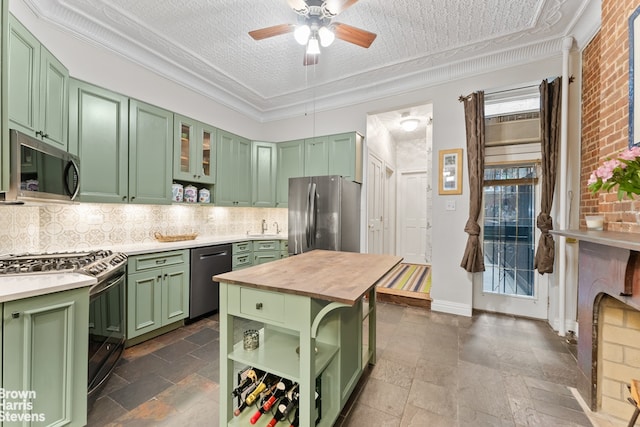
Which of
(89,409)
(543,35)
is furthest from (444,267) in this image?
(89,409)

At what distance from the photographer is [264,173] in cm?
428

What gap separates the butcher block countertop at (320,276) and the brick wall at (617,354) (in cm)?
135

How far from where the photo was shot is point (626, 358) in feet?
5.24

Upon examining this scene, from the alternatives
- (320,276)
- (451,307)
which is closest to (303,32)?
(320,276)

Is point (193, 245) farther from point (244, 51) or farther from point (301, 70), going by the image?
point (301, 70)

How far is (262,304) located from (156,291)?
1.81m

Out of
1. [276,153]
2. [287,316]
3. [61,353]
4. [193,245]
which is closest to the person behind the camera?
[287,316]

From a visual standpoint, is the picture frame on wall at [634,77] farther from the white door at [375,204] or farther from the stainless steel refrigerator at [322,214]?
the white door at [375,204]

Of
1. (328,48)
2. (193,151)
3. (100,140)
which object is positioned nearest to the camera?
(100,140)

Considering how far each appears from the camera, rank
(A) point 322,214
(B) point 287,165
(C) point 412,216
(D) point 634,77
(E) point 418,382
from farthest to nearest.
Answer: (C) point 412,216 < (B) point 287,165 < (A) point 322,214 < (E) point 418,382 < (D) point 634,77

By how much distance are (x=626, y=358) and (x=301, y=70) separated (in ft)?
13.0

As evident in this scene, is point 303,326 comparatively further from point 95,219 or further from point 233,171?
point 233,171

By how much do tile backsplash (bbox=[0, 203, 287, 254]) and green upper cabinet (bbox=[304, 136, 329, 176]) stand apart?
1.50m

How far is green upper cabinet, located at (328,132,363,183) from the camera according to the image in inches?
147
